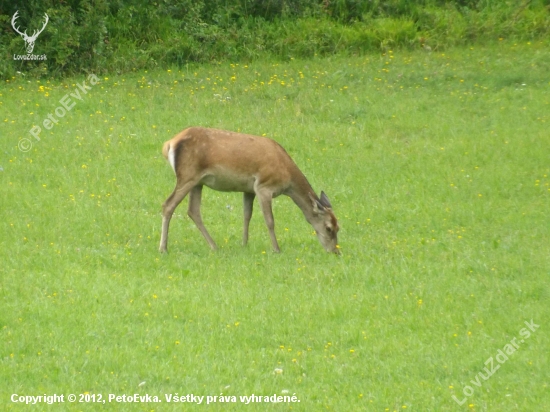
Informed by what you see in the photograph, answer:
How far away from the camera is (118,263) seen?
1120 centimetres

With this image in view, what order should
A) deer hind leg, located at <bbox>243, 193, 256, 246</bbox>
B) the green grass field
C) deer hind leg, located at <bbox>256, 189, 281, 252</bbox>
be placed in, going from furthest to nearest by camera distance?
Result: deer hind leg, located at <bbox>243, 193, 256, 246</bbox>, deer hind leg, located at <bbox>256, 189, 281, 252</bbox>, the green grass field

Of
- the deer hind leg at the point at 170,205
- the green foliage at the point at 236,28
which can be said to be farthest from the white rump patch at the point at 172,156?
the green foliage at the point at 236,28

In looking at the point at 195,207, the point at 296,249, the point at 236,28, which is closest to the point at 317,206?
the point at 296,249

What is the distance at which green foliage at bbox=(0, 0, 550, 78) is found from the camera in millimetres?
21266

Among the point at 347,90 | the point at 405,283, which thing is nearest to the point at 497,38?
the point at 347,90

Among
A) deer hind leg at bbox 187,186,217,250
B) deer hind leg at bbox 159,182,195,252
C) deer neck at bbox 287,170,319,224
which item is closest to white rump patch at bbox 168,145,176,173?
deer hind leg at bbox 159,182,195,252

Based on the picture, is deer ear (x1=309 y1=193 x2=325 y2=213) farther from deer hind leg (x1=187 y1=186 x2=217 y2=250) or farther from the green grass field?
deer hind leg (x1=187 y1=186 x2=217 y2=250)

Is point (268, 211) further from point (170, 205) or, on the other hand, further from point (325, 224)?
point (170, 205)

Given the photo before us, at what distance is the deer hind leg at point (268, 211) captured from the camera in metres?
12.2

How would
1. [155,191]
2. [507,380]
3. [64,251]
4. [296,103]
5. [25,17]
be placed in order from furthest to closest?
[25,17], [296,103], [155,191], [64,251], [507,380]

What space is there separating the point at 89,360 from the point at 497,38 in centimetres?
1821

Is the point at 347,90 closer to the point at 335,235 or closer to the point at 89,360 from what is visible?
the point at 335,235

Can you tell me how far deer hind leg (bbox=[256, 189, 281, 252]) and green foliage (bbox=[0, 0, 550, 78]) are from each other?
9.99m

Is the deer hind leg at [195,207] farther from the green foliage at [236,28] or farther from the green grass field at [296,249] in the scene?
the green foliage at [236,28]
